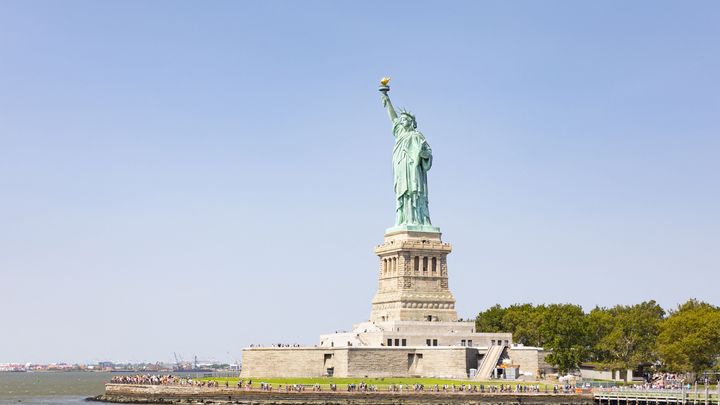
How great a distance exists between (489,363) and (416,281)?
1407 cm

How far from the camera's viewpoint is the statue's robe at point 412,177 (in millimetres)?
112438

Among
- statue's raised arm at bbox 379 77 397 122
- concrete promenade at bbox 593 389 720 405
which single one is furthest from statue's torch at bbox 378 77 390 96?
concrete promenade at bbox 593 389 720 405

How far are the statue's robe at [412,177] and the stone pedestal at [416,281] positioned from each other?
2.43 m

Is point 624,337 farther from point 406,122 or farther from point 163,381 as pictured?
point 163,381

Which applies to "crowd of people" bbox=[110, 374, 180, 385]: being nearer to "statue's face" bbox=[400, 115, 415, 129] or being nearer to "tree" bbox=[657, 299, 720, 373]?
"statue's face" bbox=[400, 115, 415, 129]

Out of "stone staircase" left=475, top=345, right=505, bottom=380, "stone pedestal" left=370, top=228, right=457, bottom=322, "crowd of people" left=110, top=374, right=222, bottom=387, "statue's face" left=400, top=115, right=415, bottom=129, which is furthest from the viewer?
"statue's face" left=400, top=115, right=415, bottom=129

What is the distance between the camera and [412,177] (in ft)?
371

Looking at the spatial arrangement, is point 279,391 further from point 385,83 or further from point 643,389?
point 385,83

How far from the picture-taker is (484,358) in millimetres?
98812

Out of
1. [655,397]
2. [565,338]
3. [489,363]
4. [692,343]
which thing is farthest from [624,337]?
[655,397]

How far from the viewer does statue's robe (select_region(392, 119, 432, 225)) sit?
112438mm

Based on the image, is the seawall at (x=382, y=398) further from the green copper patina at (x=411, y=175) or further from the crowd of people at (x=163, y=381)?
the green copper patina at (x=411, y=175)

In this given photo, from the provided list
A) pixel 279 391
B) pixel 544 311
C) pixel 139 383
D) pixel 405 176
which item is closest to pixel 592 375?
pixel 544 311

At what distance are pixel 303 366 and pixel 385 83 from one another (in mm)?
33456
